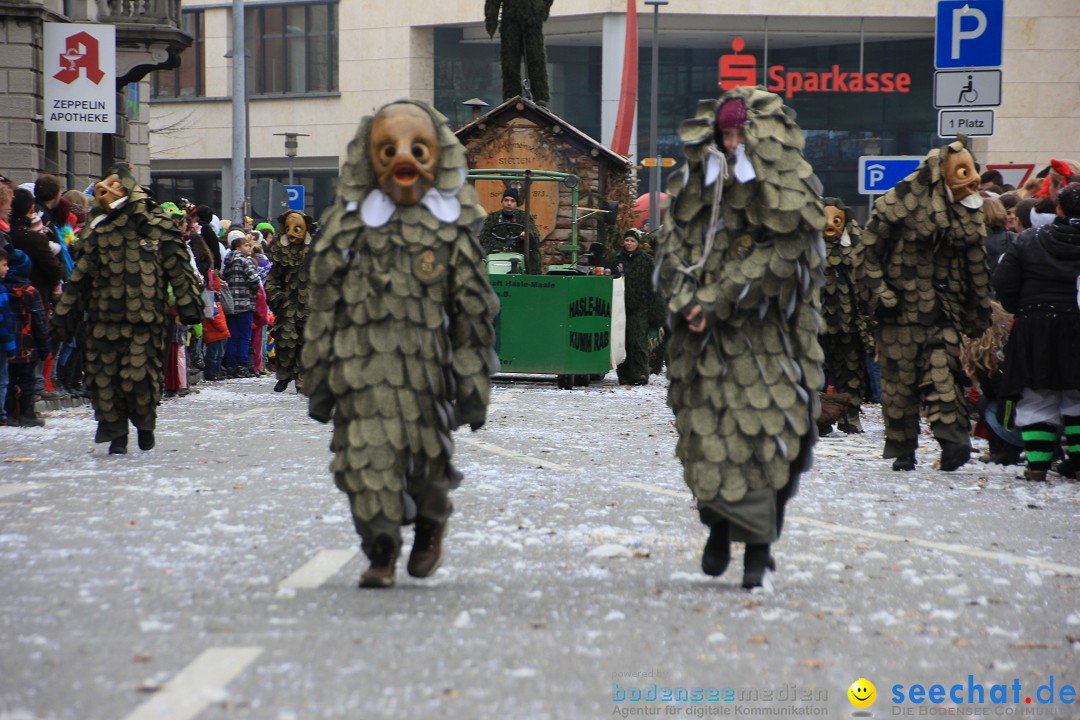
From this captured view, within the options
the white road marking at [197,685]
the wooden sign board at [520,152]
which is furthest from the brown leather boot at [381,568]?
the wooden sign board at [520,152]

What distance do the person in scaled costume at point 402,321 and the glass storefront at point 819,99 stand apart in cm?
4236

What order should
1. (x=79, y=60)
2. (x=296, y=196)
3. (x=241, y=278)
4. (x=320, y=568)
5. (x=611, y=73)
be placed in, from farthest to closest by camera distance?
(x=611, y=73) → (x=296, y=196) → (x=79, y=60) → (x=241, y=278) → (x=320, y=568)

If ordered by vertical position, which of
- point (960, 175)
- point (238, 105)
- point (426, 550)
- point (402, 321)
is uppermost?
point (238, 105)

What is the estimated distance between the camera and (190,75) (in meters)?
54.3

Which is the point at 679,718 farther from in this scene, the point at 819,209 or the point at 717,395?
the point at 819,209

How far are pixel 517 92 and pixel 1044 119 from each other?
23297 mm

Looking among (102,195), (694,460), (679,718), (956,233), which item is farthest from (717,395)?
(102,195)

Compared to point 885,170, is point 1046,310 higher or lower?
lower

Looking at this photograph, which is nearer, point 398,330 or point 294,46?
point 398,330

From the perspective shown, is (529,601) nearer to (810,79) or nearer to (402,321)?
(402,321)

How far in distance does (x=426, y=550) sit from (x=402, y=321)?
0.92 meters

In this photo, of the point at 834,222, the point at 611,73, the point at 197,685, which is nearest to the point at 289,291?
the point at 834,222

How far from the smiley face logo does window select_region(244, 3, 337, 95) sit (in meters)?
49.0

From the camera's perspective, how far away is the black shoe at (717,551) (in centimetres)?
676
